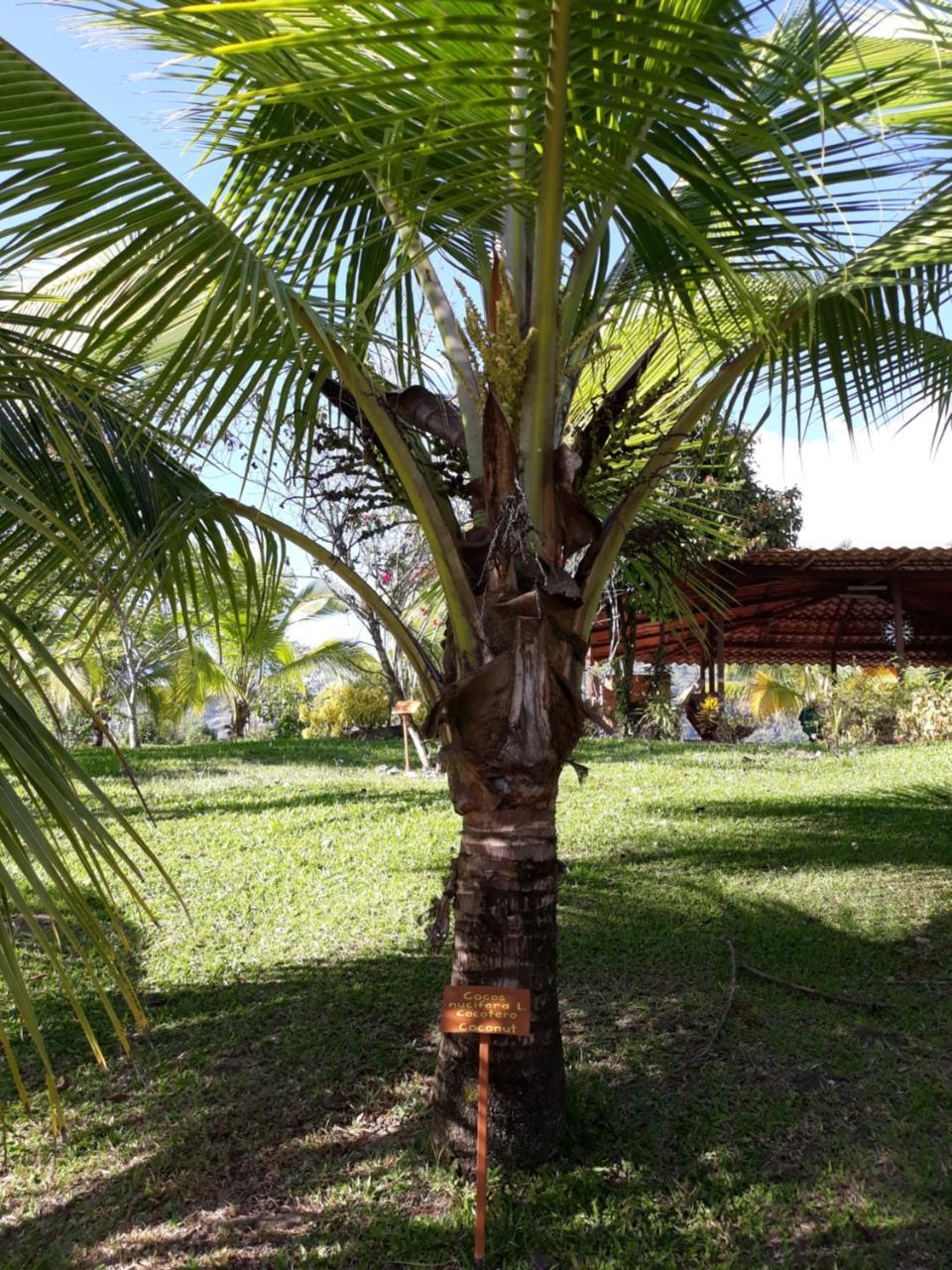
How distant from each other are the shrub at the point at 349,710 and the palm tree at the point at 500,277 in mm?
15405

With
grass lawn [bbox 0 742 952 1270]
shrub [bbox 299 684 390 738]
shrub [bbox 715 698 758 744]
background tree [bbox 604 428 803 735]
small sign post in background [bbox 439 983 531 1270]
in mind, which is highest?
background tree [bbox 604 428 803 735]

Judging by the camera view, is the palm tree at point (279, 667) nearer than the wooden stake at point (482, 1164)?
No

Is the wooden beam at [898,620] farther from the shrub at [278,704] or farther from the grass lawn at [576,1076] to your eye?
the shrub at [278,704]

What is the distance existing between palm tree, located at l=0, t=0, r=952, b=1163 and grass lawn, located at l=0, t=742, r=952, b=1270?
36 cm

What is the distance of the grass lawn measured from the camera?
277 centimetres

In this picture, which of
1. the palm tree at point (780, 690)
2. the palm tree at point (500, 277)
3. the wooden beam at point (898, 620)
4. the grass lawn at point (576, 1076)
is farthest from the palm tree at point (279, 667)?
the palm tree at point (500, 277)

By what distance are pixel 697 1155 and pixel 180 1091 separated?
73.0 inches

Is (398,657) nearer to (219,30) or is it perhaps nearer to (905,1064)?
(905,1064)

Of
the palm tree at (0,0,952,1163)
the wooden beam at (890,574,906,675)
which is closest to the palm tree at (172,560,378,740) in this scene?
the wooden beam at (890,574,906,675)

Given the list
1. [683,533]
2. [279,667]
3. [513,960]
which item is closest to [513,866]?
[513,960]

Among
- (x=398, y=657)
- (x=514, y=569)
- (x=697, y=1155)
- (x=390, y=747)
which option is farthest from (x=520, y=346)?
(x=398, y=657)

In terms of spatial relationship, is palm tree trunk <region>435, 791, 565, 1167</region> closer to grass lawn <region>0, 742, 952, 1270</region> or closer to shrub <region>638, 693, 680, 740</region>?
grass lawn <region>0, 742, 952, 1270</region>

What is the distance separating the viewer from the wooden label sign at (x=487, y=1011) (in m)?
2.70

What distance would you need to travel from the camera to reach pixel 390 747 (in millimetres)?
12320
